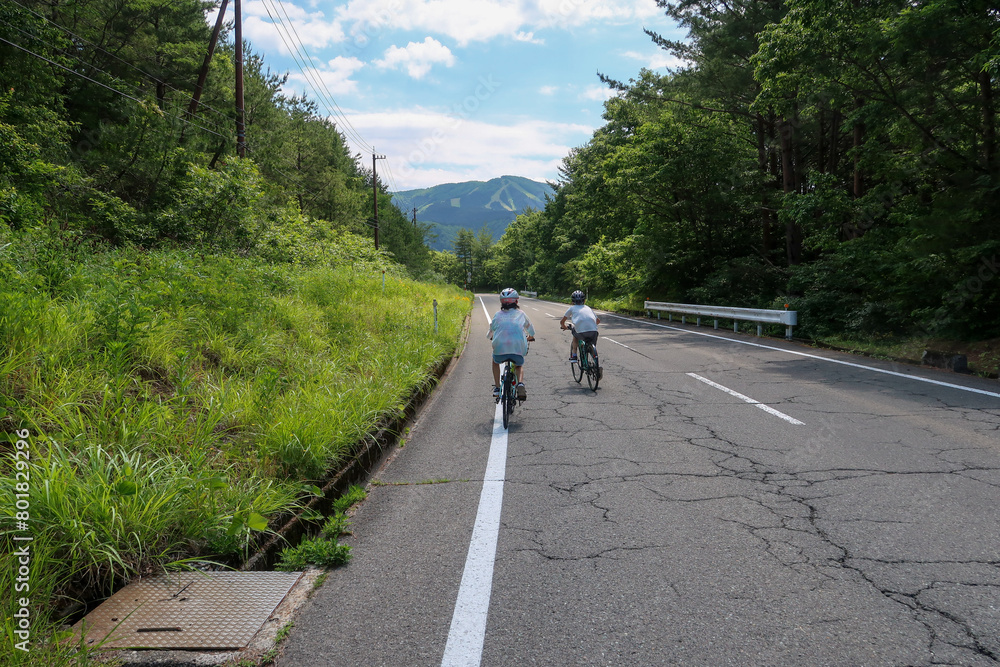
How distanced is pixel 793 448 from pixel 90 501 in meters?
5.58

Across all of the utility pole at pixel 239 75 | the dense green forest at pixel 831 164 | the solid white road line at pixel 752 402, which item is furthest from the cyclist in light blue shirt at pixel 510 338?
the utility pole at pixel 239 75

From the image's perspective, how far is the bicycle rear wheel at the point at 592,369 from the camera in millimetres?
8695

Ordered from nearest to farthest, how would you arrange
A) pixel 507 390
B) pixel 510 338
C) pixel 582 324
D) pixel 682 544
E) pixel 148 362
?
pixel 682 544 < pixel 148 362 < pixel 507 390 < pixel 510 338 < pixel 582 324

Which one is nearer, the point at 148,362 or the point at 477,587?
the point at 477,587

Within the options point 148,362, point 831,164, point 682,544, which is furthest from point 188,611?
Result: point 831,164

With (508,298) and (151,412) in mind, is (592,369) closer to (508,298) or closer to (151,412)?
(508,298)

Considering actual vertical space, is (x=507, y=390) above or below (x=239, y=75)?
below

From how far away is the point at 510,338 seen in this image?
7.08m

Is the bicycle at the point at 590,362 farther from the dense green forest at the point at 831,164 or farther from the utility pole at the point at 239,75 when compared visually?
the utility pole at the point at 239,75

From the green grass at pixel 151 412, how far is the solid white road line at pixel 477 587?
130 cm

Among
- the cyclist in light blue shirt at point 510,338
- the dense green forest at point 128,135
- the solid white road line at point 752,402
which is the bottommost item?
the solid white road line at point 752,402

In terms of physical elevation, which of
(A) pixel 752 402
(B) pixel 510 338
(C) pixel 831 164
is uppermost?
(C) pixel 831 164

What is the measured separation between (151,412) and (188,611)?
2137 millimetres

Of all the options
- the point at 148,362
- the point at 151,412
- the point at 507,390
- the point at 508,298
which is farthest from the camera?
the point at 508,298
